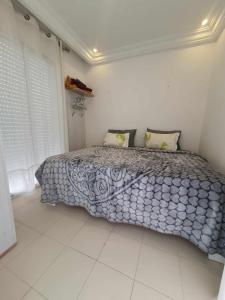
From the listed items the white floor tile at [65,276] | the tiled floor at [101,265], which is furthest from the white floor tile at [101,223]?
the white floor tile at [65,276]

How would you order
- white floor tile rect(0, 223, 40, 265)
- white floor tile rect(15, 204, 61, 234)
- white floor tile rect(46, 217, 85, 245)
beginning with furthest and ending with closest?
white floor tile rect(15, 204, 61, 234)
white floor tile rect(46, 217, 85, 245)
white floor tile rect(0, 223, 40, 265)

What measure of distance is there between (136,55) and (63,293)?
3.41 meters

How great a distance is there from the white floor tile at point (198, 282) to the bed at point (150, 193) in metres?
0.15

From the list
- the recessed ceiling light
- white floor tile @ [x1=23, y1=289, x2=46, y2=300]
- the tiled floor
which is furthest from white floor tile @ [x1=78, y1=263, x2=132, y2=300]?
the recessed ceiling light

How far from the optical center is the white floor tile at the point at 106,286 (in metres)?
0.86

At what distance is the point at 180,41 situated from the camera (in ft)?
7.46

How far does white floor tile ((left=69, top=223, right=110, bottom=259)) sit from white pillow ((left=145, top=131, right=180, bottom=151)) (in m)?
1.59

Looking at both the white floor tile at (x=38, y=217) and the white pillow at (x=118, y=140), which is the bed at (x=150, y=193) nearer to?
the white floor tile at (x=38, y=217)

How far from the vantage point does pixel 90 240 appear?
1.28 m

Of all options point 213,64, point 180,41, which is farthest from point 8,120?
point 213,64

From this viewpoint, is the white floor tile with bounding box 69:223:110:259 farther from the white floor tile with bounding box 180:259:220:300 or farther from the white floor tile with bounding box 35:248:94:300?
the white floor tile with bounding box 180:259:220:300

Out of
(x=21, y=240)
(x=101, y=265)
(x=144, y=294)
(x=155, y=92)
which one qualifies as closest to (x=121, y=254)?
(x=101, y=265)

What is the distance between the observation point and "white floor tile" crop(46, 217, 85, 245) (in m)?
1.30

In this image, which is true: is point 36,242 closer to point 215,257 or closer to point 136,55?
point 215,257
